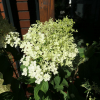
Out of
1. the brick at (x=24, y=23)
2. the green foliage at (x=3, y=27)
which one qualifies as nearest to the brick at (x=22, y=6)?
the brick at (x=24, y=23)

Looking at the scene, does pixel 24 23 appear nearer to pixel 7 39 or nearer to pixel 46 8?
pixel 46 8

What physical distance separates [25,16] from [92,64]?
51.0 inches

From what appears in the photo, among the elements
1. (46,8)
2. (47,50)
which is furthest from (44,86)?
(46,8)

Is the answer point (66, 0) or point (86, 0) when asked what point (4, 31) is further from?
point (66, 0)

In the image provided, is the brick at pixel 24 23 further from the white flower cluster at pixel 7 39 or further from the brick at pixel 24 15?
the white flower cluster at pixel 7 39

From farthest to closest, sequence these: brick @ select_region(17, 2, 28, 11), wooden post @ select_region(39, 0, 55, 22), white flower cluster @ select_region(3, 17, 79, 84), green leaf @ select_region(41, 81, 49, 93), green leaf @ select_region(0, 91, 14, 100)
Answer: brick @ select_region(17, 2, 28, 11) → wooden post @ select_region(39, 0, 55, 22) → green leaf @ select_region(0, 91, 14, 100) → green leaf @ select_region(41, 81, 49, 93) → white flower cluster @ select_region(3, 17, 79, 84)

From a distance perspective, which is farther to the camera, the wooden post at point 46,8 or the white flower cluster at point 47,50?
the wooden post at point 46,8

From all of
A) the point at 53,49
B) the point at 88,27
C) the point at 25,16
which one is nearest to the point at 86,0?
the point at 88,27

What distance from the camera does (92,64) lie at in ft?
4.98

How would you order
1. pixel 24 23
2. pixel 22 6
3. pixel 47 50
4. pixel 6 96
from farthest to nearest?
pixel 24 23 < pixel 22 6 < pixel 6 96 < pixel 47 50

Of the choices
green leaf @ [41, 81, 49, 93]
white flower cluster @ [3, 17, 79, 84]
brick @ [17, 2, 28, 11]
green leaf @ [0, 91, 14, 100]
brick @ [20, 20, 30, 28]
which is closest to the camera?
white flower cluster @ [3, 17, 79, 84]

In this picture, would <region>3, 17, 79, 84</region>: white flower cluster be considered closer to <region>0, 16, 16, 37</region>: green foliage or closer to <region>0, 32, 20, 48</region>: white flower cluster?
<region>0, 32, 20, 48</region>: white flower cluster

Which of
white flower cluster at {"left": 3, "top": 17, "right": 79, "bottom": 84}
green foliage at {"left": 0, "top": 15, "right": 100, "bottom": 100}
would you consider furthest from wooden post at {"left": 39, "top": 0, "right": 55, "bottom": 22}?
green foliage at {"left": 0, "top": 15, "right": 100, "bottom": 100}

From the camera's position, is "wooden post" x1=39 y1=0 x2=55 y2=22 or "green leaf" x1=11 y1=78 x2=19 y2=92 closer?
"green leaf" x1=11 y1=78 x2=19 y2=92
